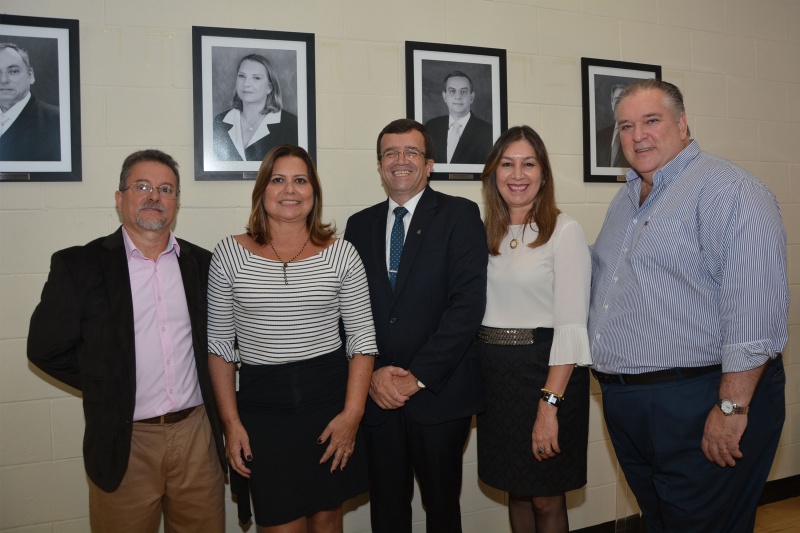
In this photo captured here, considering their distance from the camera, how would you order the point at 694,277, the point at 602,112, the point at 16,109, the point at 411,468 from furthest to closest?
the point at 602,112, the point at 16,109, the point at 411,468, the point at 694,277

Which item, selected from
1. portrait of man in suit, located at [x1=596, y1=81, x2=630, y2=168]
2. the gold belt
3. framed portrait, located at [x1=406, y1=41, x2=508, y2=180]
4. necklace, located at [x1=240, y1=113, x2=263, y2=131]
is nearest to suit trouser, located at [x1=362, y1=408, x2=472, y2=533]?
the gold belt

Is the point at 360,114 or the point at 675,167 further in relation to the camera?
the point at 360,114

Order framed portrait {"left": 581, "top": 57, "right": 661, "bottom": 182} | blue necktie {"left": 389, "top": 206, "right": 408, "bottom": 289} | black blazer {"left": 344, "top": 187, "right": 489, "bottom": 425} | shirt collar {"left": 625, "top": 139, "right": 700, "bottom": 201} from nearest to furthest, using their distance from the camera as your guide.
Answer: shirt collar {"left": 625, "top": 139, "right": 700, "bottom": 201} < black blazer {"left": 344, "top": 187, "right": 489, "bottom": 425} < blue necktie {"left": 389, "top": 206, "right": 408, "bottom": 289} < framed portrait {"left": 581, "top": 57, "right": 661, "bottom": 182}

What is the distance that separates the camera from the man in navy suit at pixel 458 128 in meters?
3.00

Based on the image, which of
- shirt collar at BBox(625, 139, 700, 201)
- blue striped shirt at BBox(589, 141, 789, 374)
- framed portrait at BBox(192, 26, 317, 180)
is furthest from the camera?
framed portrait at BBox(192, 26, 317, 180)

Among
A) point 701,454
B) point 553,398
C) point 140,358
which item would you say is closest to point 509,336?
point 553,398

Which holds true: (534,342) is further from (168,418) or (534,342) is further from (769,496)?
(769,496)

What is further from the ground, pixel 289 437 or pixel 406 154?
pixel 406 154

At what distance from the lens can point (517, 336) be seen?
2.21 metres

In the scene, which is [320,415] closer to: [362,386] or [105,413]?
[362,386]

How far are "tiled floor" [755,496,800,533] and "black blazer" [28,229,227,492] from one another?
3.49 m

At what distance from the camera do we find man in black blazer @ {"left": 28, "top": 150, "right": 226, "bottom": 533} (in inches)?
78.2

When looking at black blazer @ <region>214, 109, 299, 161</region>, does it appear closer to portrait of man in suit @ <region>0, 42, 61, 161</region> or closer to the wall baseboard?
portrait of man in suit @ <region>0, 42, 61, 161</region>

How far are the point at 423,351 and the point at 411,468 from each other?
526mm
